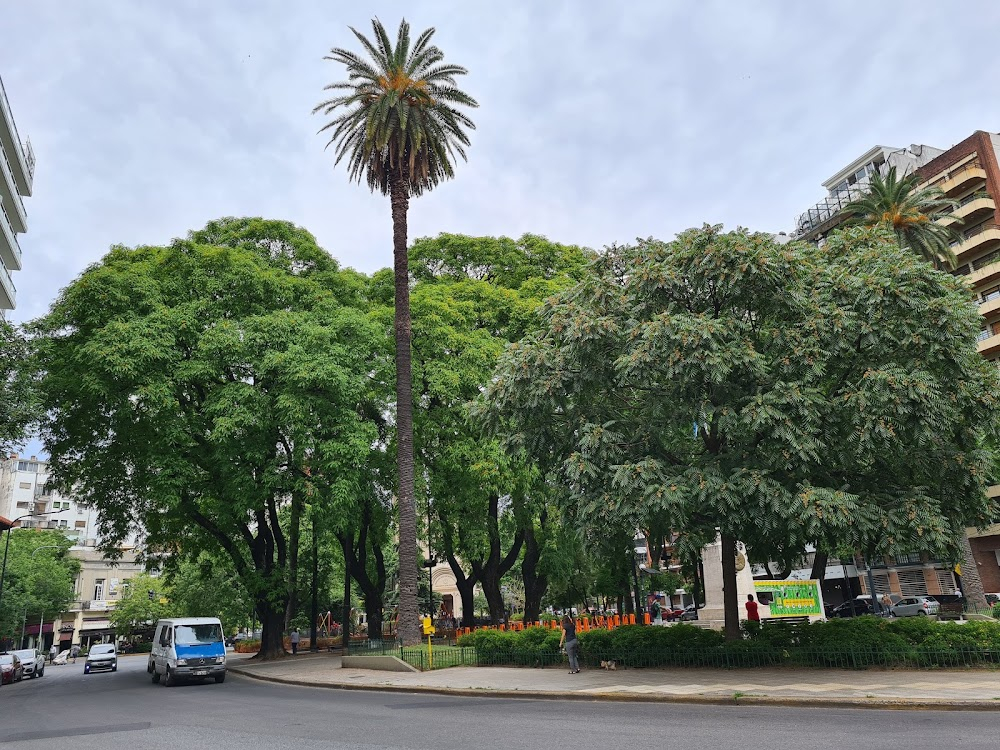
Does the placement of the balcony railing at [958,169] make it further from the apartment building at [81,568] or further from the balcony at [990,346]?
the apartment building at [81,568]

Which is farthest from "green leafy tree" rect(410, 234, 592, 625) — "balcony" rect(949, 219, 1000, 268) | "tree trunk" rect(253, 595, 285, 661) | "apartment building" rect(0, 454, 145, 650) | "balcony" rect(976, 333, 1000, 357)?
"apartment building" rect(0, 454, 145, 650)

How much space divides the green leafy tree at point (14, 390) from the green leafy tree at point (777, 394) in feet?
51.5

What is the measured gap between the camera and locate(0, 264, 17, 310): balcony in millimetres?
33875

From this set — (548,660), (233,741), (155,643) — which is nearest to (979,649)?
(548,660)

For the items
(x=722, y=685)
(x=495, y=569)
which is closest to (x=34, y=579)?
(x=495, y=569)

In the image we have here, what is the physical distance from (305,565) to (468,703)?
123 ft

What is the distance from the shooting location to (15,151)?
119 ft

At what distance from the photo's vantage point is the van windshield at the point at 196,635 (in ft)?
78.2

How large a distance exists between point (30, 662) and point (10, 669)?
20.7 ft

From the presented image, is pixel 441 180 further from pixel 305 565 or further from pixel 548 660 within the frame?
pixel 305 565

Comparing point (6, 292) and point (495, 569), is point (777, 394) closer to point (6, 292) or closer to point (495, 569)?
point (495, 569)

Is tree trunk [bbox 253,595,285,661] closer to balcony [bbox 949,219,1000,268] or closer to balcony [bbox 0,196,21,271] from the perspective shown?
balcony [bbox 0,196,21,271]

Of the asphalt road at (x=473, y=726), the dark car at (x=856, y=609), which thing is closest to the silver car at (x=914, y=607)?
the dark car at (x=856, y=609)

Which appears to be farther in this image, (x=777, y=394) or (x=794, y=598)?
(x=794, y=598)
